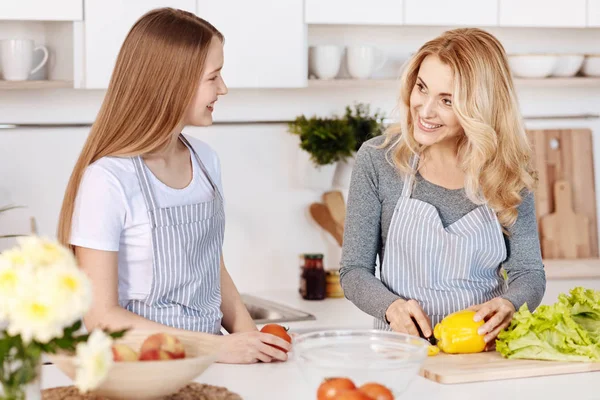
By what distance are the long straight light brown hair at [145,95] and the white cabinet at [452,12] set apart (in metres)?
1.54

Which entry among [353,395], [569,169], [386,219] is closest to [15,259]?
[353,395]

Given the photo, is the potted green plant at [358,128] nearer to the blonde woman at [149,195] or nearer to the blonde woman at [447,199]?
the blonde woman at [447,199]

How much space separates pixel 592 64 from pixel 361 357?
2389 millimetres

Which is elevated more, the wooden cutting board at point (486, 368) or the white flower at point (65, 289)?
the white flower at point (65, 289)

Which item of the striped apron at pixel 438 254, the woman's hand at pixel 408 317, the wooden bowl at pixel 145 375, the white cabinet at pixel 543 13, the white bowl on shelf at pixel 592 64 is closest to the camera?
the wooden bowl at pixel 145 375

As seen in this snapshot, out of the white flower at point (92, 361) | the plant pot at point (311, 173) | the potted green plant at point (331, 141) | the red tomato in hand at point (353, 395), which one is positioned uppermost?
the potted green plant at point (331, 141)

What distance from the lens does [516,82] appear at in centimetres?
350

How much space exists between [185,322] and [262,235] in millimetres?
1498

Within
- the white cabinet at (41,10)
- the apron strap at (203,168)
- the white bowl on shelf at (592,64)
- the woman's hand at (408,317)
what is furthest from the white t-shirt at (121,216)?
the white bowl on shelf at (592,64)

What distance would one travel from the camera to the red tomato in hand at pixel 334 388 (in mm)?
1395

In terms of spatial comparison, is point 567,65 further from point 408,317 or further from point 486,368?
point 486,368

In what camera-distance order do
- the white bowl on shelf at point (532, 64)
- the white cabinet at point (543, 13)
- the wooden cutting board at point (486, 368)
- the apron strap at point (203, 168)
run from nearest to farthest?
the wooden cutting board at point (486, 368) → the apron strap at point (203, 168) → the white cabinet at point (543, 13) → the white bowl on shelf at point (532, 64)

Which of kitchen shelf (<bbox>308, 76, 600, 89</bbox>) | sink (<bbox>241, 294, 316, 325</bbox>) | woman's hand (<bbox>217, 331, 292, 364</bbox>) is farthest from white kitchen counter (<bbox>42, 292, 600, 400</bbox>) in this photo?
kitchen shelf (<bbox>308, 76, 600, 89</bbox>)

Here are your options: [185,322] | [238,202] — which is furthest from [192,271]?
[238,202]
